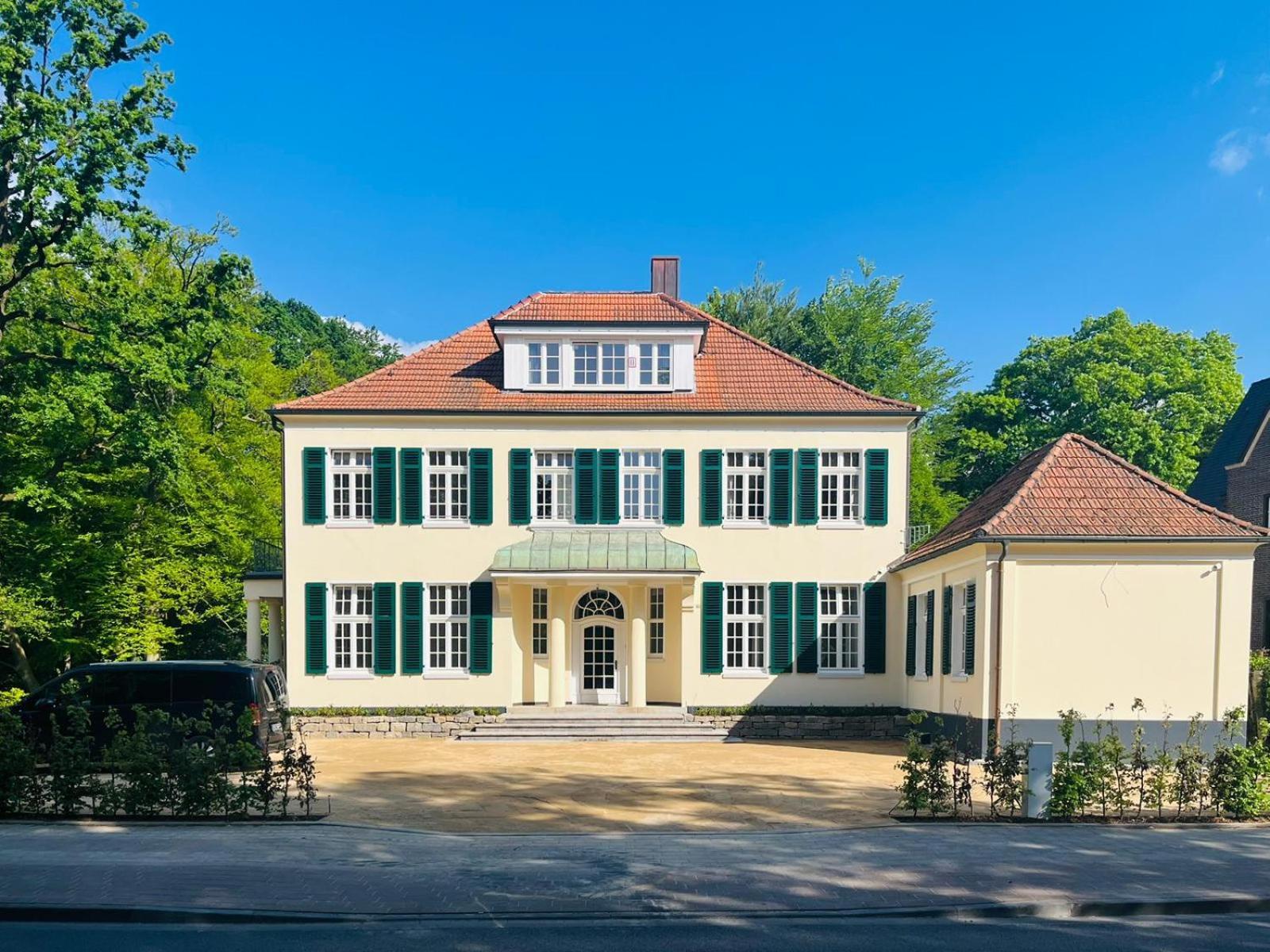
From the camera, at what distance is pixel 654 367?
24.5 m

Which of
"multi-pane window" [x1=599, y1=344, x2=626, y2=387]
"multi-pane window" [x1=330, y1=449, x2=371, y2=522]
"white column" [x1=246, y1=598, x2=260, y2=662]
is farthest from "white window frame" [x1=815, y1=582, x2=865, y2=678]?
"white column" [x1=246, y1=598, x2=260, y2=662]

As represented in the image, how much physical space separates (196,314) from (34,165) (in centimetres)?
431

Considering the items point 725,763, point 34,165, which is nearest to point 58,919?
point 725,763

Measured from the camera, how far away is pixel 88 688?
1688cm

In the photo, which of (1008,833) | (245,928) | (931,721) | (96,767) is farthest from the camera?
(931,721)

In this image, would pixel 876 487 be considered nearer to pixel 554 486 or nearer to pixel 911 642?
pixel 911 642

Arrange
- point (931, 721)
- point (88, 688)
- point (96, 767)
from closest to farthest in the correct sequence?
point (96, 767) → point (88, 688) → point (931, 721)

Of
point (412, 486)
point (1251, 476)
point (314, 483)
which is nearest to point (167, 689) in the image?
point (314, 483)

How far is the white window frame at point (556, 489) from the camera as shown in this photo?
78.1ft

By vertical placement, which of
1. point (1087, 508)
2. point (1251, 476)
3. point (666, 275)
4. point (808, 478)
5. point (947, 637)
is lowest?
point (947, 637)

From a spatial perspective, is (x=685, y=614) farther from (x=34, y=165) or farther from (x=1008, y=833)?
(x=34, y=165)

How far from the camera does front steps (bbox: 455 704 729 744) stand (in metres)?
21.9

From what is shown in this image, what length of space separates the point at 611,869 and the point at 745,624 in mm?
14332

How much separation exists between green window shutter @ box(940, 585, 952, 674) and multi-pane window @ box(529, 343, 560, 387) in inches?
402
